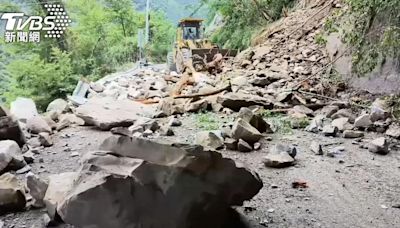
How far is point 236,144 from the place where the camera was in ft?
8.25

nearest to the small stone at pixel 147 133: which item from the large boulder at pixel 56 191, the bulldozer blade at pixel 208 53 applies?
the large boulder at pixel 56 191

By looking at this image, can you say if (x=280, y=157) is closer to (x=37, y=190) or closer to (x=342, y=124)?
(x=342, y=124)

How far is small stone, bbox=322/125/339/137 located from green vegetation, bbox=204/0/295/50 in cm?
495

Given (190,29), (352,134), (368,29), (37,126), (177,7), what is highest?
(177,7)

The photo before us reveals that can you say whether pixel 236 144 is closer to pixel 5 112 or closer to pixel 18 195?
pixel 18 195

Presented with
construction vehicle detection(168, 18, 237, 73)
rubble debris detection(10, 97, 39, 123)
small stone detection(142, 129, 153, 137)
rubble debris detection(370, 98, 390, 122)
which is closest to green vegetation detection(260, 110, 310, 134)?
rubble debris detection(370, 98, 390, 122)

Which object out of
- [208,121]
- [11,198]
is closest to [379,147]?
[208,121]

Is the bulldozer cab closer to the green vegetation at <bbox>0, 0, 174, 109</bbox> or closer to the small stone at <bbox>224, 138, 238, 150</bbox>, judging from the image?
the green vegetation at <bbox>0, 0, 174, 109</bbox>

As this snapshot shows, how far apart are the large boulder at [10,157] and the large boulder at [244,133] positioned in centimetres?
120

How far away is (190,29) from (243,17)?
3.68 ft

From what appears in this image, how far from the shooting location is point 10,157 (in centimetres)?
221

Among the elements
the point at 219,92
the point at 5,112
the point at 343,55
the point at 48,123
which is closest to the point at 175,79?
the point at 219,92

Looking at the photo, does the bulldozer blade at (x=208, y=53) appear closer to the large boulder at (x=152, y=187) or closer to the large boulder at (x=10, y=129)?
the large boulder at (x=10, y=129)

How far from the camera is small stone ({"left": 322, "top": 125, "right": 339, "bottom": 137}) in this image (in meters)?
2.82
